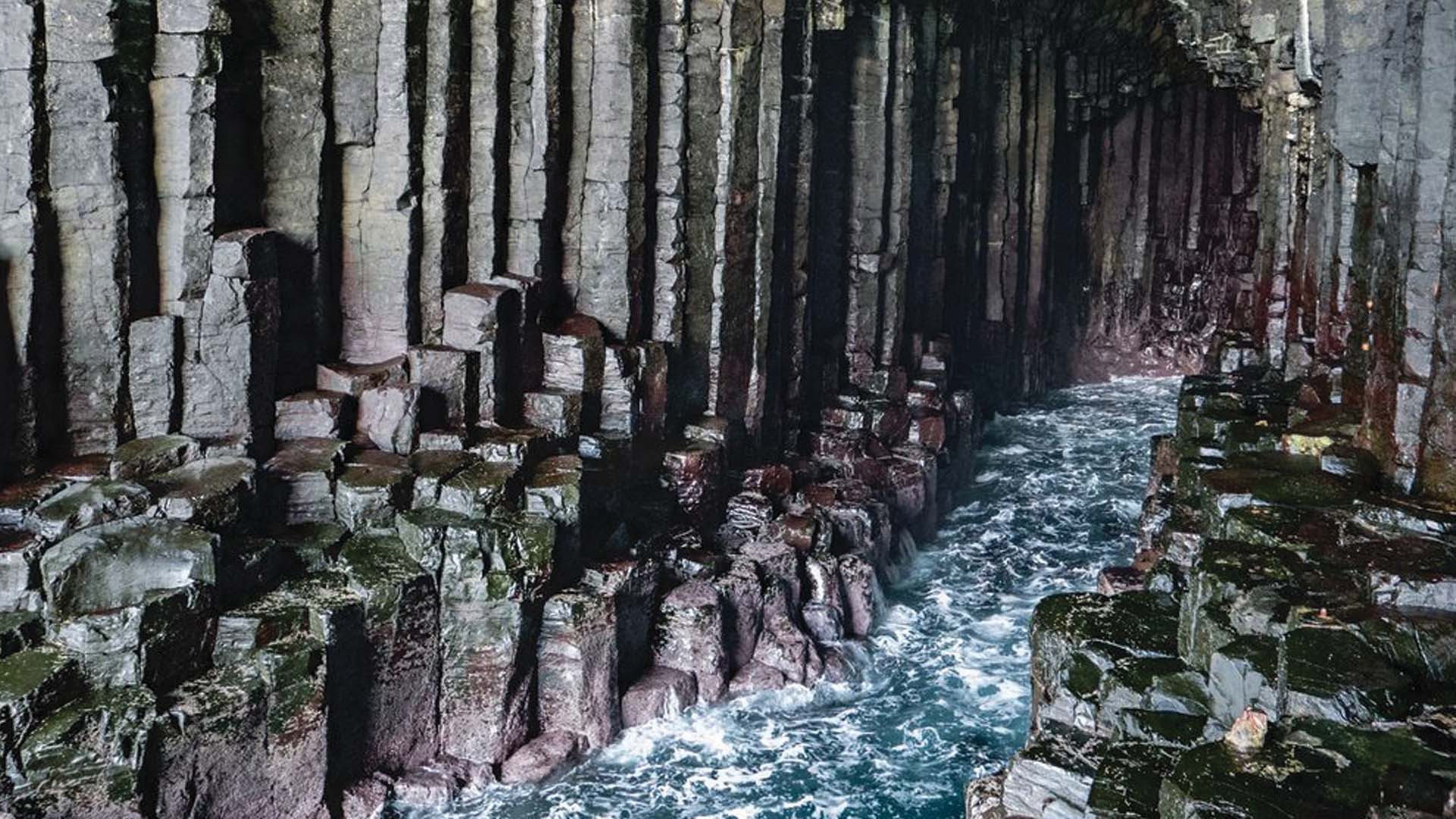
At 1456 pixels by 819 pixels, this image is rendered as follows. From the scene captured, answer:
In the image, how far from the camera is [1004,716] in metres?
13.9

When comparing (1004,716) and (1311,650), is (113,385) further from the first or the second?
(1311,650)

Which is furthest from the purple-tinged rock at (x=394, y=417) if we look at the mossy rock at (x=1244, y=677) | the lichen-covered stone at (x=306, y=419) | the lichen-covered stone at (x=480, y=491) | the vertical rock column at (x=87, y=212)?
the mossy rock at (x=1244, y=677)

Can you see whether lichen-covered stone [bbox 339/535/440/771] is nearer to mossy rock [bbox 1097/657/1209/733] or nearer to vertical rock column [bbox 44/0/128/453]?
vertical rock column [bbox 44/0/128/453]

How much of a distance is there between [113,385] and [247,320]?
1364 millimetres

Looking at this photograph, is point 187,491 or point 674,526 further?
point 674,526

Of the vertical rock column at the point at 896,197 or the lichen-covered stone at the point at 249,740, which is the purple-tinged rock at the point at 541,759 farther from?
the vertical rock column at the point at 896,197

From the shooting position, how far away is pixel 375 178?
1507cm

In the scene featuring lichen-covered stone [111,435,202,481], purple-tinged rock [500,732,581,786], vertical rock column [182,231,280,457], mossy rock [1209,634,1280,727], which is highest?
vertical rock column [182,231,280,457]

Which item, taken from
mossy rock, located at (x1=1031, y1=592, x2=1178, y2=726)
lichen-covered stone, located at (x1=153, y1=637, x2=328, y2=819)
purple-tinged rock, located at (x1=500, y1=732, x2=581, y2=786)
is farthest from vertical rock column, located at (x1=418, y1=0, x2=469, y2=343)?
mossy rock, located at (x1=1031, y1=592, x2=1178, y2=726)

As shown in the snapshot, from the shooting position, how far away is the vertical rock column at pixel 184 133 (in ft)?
43.2

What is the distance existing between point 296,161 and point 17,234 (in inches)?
118

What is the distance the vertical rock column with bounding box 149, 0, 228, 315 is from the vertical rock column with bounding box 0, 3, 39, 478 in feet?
3.83

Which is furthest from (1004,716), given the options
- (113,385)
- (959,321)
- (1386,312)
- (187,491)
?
(959,321)

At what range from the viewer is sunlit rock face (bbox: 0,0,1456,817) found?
35.7ft
